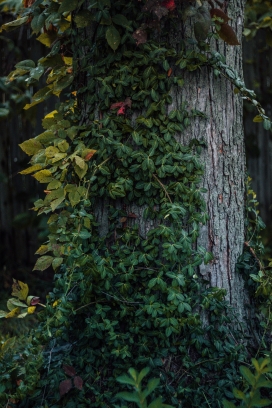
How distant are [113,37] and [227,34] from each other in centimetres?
53

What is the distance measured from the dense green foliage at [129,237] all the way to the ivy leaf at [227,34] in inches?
1.3

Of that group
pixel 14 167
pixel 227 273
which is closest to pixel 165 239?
pixel 227 273

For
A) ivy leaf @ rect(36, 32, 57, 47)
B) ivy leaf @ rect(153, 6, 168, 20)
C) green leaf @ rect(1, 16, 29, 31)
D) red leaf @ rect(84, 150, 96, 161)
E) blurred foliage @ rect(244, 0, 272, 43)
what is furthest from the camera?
blurred foliage @ rect(244, 0, 272, 43)

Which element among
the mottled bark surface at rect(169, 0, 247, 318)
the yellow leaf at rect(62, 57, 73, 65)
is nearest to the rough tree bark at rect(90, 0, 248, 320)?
the mottled bark surface at rect(169, 0, 247, 318)

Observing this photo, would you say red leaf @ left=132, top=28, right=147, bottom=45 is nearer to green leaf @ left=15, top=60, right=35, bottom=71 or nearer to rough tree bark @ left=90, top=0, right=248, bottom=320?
rough tree bark @ left=90, top=0, right=248, bottom=320

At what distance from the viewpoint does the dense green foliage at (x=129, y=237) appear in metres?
2.22

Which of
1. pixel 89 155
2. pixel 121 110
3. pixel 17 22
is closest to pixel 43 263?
pixel 89 155

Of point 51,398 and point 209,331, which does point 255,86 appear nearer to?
point 209,331

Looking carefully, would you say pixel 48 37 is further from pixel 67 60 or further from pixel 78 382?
pixel 78 382

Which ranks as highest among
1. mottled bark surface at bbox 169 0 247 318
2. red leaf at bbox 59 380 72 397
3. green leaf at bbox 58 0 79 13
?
green leaf at bbox 58 0 79 13

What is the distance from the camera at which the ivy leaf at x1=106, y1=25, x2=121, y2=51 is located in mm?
2240

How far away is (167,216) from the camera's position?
2.20 m

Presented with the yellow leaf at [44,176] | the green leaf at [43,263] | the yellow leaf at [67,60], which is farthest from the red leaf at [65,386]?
the yellow leaf at [67,60]

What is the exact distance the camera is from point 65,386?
2203mm
